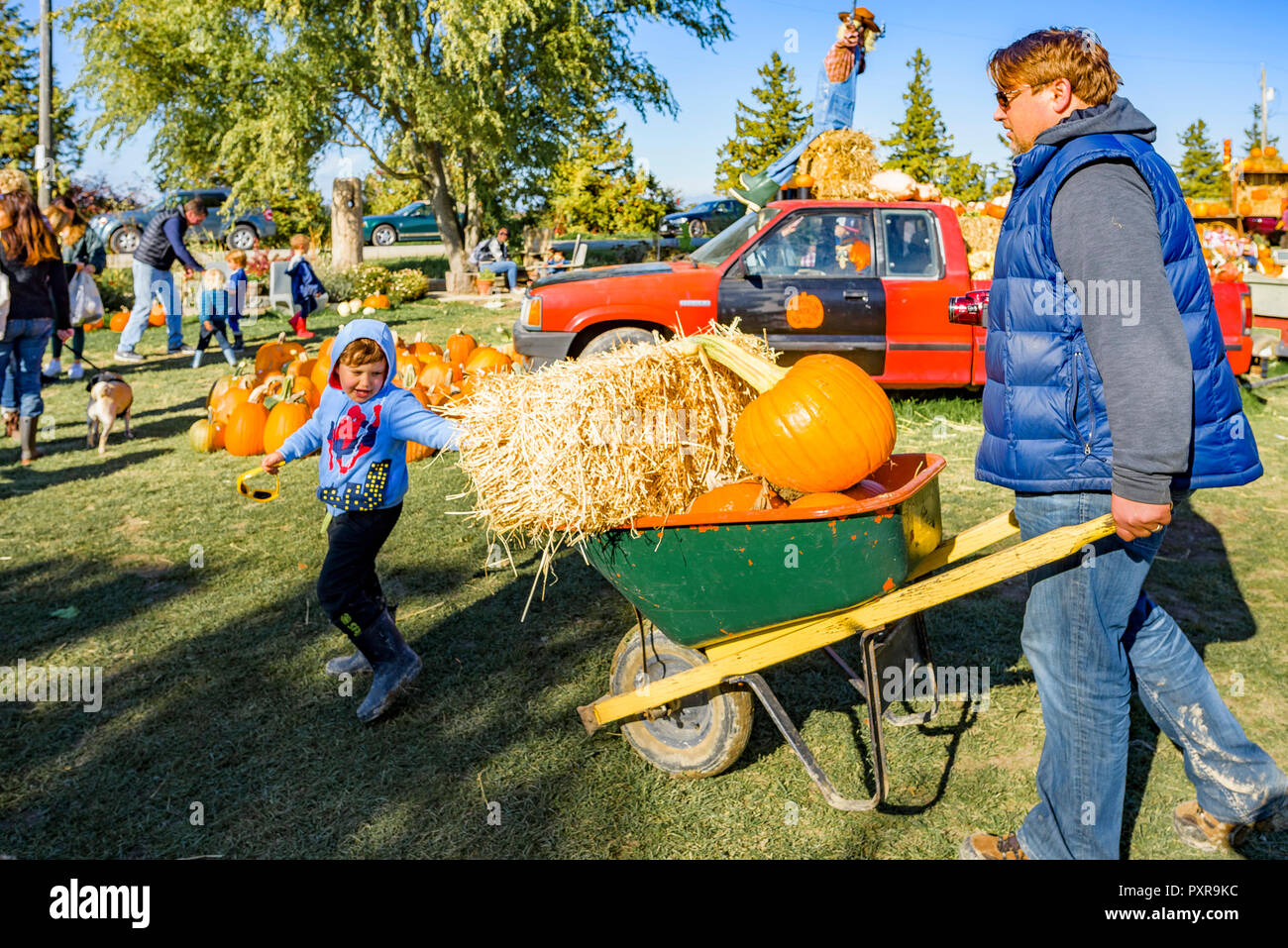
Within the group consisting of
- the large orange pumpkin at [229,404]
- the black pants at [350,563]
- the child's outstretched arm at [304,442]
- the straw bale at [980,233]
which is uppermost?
the straw bale at [980,233]

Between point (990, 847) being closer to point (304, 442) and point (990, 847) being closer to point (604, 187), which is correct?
point (304, 442)

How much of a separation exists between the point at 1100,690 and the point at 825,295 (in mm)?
6089

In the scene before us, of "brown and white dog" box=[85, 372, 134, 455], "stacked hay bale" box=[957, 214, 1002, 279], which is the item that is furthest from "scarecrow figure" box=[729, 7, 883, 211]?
"brown and white dog" box=[85, 372, 134, 455]

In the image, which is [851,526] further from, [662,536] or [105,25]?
[105,25]

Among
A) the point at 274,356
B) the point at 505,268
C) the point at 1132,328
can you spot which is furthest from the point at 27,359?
the point at 505,268

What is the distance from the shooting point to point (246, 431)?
746 centimetres

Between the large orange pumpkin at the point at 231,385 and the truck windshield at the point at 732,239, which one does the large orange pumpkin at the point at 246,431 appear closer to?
the large orange pumpkin at the point at 231,385

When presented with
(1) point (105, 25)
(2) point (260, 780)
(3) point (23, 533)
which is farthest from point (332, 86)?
A: (2) point (260, 780)

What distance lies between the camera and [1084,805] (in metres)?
2.48

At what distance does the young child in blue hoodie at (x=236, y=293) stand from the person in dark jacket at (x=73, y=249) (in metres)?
1.51

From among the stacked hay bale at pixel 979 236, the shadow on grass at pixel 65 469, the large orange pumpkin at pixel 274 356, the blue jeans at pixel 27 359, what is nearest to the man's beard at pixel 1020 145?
the shadow on grass at pixel 65 469

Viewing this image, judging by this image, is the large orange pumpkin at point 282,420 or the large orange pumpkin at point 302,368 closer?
the large orange pumpkin at point 282,420

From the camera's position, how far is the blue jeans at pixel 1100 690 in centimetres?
241
